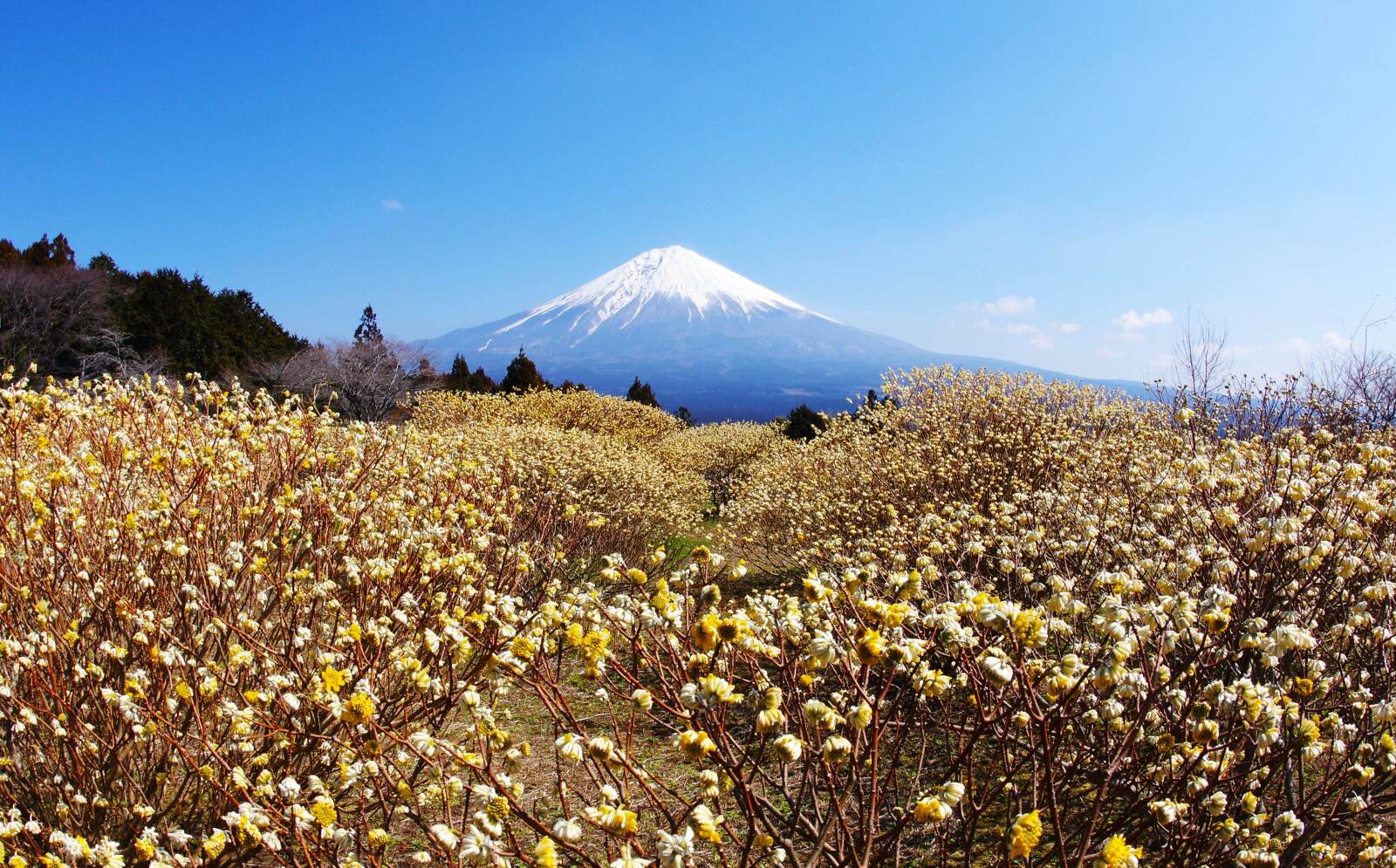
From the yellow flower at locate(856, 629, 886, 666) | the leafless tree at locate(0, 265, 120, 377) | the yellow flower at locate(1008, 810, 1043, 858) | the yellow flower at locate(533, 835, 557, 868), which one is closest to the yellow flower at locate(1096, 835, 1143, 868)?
the yellow flower at locate(1008, 810, 1043, 858)

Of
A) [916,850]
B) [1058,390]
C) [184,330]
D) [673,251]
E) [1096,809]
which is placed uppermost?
[673,251]

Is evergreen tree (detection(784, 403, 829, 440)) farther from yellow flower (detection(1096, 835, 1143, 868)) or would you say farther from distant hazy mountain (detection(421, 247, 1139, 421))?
distant hazy mountain (detection(421, 247, 1139, 421))

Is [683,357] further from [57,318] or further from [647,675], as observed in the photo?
[647,675]

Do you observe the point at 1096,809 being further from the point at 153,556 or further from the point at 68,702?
the point at 153,556

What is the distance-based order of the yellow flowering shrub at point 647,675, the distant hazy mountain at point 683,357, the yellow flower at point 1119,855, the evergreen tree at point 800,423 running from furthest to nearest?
the distant hazy mountain at point 683,357
the evergreen tree at point 800,423
the yellow flowering shrub at point 647,675
the yellow flower at point 1119,855

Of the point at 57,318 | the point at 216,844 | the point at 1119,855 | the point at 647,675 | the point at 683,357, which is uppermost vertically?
the point at 683,357

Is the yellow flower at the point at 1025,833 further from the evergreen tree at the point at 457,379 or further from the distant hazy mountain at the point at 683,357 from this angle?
the distant hazy mountain at the point at 683,357

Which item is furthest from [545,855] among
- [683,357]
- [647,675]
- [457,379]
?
[683,357]

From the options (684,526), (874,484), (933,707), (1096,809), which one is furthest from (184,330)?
(1096,809)

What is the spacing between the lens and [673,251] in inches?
7534

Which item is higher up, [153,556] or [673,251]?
[673,251]

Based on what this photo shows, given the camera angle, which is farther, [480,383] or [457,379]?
[480,383]

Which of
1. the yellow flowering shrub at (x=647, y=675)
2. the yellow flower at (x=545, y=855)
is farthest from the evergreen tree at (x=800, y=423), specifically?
the yellow flower at (x=545, y=855)

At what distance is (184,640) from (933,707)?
12.4 ft
